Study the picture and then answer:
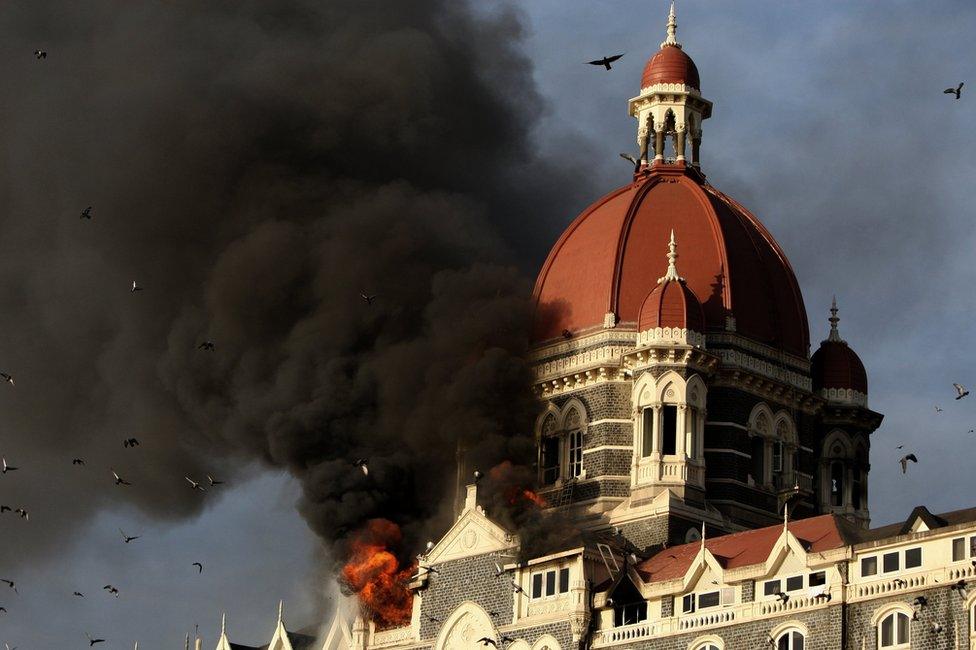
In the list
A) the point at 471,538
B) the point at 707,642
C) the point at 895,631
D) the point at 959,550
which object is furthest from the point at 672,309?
the point at 959,550

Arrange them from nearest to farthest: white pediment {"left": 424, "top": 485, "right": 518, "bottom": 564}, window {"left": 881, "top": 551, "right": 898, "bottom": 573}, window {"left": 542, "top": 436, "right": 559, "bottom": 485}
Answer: window {"left": 881, "top": 551, "right": 898, "bottom": 573} → white pediment {"left": 424, "top": 485, "right": 518, "bottom": 564} → window {"left": 542, "top": 436, "right": 559, "bottom": 485}

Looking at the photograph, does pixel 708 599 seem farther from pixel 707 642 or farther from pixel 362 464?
pixel 362 464

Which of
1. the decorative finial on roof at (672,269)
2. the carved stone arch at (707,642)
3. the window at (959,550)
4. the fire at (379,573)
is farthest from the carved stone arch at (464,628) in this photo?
the window at (959,550)

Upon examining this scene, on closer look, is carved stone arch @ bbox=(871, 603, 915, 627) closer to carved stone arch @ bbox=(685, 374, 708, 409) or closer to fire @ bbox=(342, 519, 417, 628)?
carved stone arch @ bbox=(685, 374, 708, 409)

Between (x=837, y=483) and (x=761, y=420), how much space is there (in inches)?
242

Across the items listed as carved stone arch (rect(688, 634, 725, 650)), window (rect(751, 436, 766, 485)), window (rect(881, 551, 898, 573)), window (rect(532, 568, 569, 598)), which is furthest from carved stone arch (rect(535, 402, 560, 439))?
window (rect(881, 551, 898, 573))

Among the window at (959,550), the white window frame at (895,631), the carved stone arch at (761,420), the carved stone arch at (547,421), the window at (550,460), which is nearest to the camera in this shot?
the window at (959,550)

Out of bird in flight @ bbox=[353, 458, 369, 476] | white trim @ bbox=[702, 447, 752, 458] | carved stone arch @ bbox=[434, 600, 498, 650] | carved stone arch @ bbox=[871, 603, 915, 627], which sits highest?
white trim @ bbox=[702, 447, 752, 458]

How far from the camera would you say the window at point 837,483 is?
9919 cm

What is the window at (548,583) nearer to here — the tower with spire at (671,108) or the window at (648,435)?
the window at (648,435)

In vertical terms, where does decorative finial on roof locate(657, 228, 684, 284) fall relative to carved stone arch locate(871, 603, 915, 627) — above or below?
above

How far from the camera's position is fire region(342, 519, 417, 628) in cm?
9325

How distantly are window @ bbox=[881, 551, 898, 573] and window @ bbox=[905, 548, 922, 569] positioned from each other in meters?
0.38

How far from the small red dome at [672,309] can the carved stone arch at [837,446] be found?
984 centimetres
